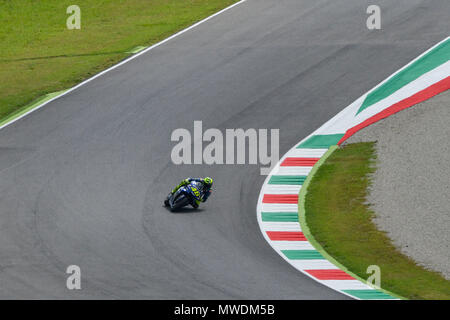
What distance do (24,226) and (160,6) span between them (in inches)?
805

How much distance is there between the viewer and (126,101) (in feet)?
84.1

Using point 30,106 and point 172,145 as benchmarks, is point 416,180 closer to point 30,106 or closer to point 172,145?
point 172,145

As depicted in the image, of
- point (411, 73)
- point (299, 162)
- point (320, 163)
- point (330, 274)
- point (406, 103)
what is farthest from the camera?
point (411, 73)

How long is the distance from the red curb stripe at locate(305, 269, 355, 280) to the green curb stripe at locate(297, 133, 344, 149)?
7.20 meters

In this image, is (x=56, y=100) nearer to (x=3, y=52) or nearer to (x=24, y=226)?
(x=3, y=52)

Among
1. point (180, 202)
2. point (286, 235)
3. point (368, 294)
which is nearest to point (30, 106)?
point (180, 202)

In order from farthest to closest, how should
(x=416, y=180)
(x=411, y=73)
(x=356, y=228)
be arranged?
(x=411, y=73) < (x=416, y=180) < (x=356, y=228)

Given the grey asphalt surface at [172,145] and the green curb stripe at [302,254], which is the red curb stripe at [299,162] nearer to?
the grey asphalt surface at [172,145]

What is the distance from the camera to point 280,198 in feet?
63.6

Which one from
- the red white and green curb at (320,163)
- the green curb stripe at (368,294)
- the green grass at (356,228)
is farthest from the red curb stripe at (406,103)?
the green curb stripe at (368,294)

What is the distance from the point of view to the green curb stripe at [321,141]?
22.3m

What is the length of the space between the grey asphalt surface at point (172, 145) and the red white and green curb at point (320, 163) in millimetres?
362

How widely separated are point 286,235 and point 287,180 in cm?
323

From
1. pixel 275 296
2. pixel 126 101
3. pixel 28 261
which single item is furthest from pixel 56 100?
pixel 275 296
